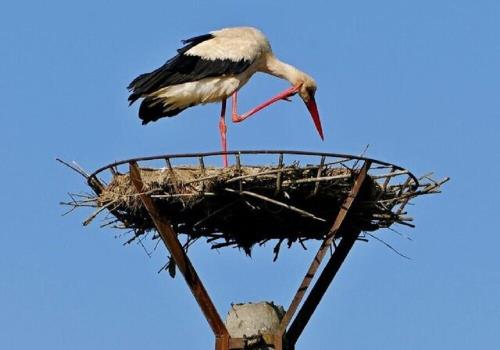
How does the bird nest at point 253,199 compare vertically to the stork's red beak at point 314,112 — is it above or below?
below

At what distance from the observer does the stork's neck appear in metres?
13.9

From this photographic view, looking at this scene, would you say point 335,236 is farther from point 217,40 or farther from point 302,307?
point 217,40

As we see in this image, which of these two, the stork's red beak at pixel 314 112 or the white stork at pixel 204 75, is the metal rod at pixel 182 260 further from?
the stork's red beak at pixel 314 112

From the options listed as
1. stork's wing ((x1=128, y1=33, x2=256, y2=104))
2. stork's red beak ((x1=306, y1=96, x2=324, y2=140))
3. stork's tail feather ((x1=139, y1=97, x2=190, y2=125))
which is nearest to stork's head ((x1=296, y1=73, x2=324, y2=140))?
stork's red beak ((x1=306, y1=96, x2=324, y2=140))

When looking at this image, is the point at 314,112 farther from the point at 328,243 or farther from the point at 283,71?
the point at 328,243

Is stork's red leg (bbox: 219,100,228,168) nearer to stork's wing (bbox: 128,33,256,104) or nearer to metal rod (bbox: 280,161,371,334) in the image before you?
stork's wing (bbox: 128,33,256,104)

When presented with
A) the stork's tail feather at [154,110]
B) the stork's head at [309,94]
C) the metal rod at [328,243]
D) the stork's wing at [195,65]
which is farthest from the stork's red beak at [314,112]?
the metal rod at [328,243]

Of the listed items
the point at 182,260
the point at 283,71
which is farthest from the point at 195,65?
the point at 182,260

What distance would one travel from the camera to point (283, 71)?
14.0 meters

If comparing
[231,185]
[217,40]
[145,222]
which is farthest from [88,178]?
[217,40]

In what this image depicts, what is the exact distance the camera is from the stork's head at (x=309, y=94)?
550 inches

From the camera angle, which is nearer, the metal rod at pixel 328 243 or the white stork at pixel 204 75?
the metal rod at pixel 328 243

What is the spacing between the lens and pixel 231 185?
35.4ft

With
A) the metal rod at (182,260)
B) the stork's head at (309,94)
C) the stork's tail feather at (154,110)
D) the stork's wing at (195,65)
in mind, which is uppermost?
the stork's head at (309,94)
